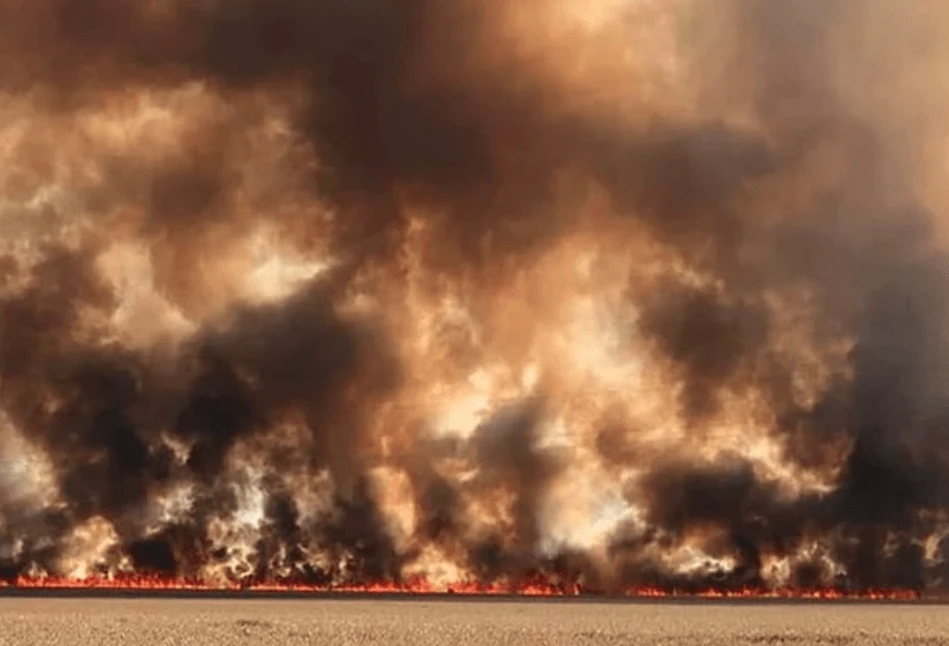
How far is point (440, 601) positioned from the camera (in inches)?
2042

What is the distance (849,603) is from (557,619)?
762 inches

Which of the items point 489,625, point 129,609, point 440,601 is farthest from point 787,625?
point 129,609

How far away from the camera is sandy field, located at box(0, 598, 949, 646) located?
35531 mm

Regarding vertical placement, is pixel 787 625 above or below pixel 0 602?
below

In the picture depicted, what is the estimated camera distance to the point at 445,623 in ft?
130

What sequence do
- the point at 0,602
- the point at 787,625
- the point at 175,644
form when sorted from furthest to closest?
the point at 0,602, the point at 787,625, the point at 175,644

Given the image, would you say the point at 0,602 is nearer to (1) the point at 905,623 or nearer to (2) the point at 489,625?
(2) the point at 489,625

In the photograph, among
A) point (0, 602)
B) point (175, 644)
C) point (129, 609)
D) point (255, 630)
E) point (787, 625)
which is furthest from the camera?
point (0, 602)

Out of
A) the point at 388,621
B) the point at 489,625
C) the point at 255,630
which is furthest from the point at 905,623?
the point at 255,630

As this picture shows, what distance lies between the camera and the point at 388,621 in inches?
1593

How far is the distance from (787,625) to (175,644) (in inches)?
785

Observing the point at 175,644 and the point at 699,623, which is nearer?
the point at 175,644

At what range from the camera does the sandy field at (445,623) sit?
117 ft

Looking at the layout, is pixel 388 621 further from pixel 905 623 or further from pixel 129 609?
pixel 905 623
